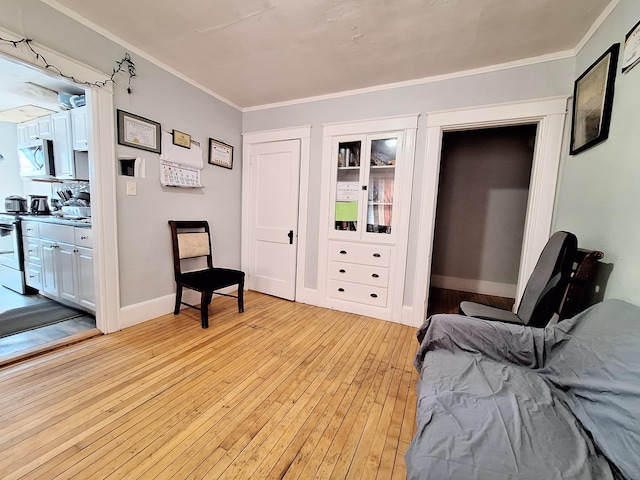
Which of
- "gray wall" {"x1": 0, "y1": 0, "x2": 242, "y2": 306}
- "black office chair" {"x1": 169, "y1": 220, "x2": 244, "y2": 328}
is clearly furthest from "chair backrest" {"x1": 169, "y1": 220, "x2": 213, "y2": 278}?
"gray wall" {"x1": 0, "y1": 0, "x2": 242, "y2": 306}

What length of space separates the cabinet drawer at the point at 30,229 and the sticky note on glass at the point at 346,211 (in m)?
3.19

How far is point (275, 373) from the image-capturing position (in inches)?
71.4

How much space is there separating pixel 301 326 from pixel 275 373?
0.76 metres

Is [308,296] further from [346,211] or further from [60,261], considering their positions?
[60,261]

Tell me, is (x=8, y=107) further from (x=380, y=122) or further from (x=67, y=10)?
(x=380, y=122)

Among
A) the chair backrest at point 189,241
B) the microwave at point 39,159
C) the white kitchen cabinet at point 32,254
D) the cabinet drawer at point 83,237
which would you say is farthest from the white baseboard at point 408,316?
the microwave at point 39,159

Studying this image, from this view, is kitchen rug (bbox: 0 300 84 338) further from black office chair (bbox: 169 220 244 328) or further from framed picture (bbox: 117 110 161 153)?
framed picture (bbox: 117 110 161 153)

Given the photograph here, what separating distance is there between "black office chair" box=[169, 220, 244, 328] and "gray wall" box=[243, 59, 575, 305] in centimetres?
101

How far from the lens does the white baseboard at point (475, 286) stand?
149 inches

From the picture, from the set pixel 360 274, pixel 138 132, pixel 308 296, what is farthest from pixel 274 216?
pixel 138 132

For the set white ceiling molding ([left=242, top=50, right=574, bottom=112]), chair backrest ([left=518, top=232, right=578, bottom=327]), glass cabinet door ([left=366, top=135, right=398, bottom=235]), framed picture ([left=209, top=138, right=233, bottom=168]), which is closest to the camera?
chair backrest ([left=518, top=232, right=578, bottom=327])

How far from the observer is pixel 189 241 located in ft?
Answer: 8.95

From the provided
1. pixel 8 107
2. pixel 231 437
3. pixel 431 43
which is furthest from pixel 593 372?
pixel 8 107

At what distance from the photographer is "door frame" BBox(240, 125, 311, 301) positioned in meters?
3.04
